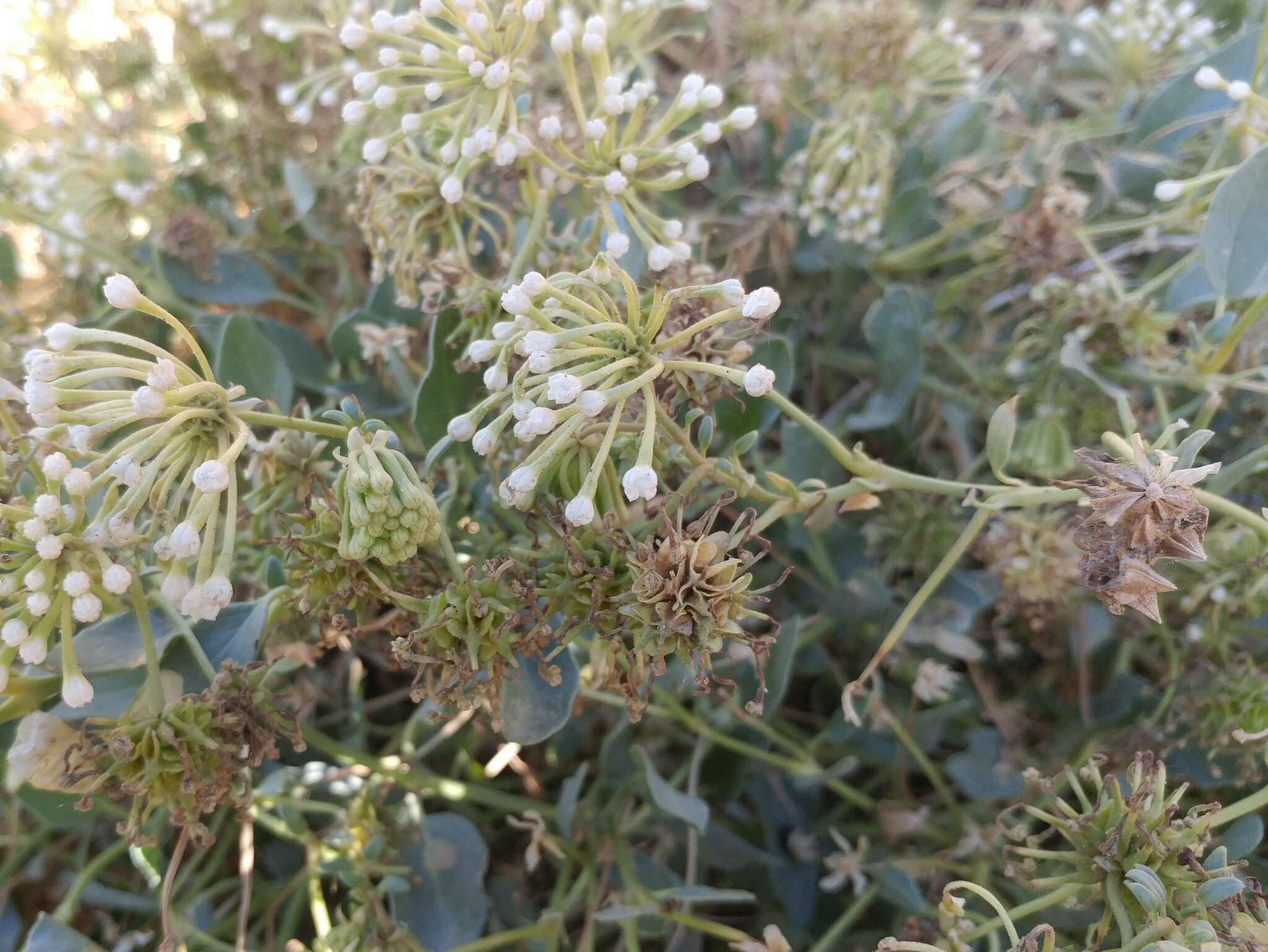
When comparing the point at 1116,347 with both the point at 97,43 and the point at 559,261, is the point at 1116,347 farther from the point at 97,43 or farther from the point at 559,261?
the point at 97,43

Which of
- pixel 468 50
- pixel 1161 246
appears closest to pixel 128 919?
pixel 468 50

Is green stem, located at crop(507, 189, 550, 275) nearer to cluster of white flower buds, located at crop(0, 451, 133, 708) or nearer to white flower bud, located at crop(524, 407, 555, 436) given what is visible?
white flower bud, located at crop(524, 407, 555, 436)

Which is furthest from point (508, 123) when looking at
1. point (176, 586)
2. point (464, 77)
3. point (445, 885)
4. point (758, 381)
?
point (445, 885)

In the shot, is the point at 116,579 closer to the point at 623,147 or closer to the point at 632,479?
the point at 632,479

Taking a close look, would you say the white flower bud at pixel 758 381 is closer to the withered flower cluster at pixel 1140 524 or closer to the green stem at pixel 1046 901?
the withered flower cluster at pixel 1140 524

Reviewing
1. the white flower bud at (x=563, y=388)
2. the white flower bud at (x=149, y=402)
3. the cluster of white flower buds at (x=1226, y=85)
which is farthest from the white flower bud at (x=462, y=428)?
the cluster of white flower buds at (x=1226, y=85)

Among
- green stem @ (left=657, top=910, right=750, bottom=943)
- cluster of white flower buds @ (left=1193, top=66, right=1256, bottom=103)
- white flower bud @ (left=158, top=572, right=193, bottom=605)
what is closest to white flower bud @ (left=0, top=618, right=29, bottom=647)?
white flower bud @ (left=158, top=572, right=193, bottom=605)
